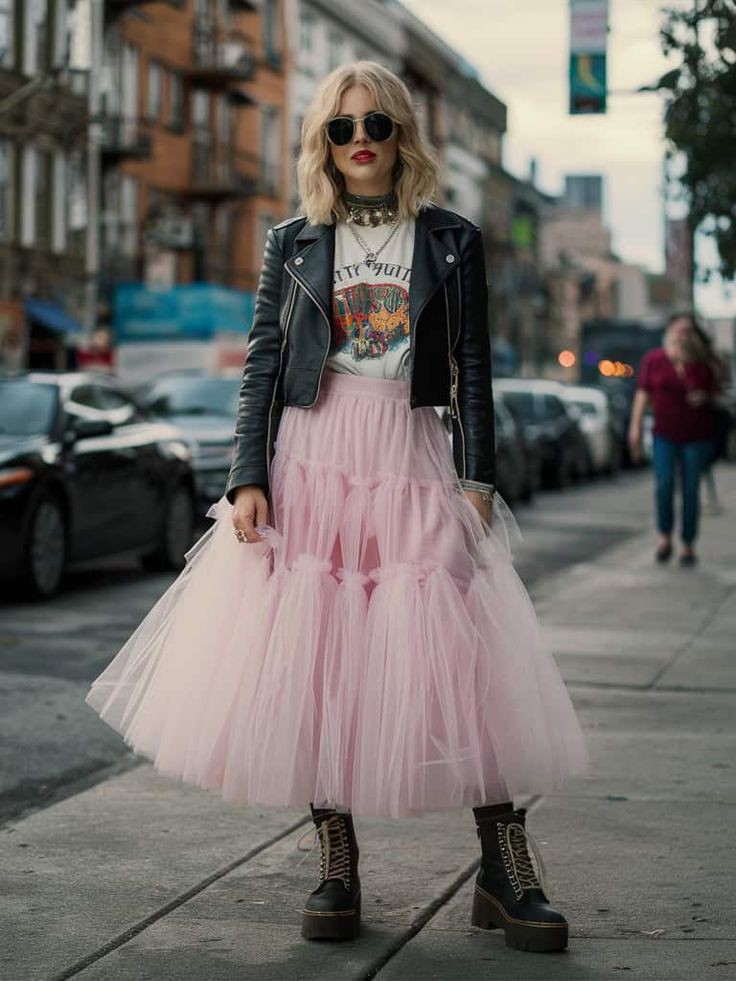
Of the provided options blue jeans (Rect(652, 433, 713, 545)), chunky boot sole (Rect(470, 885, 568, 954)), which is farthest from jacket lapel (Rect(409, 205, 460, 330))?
blue jeans (Rect(652, 433, 713, 545))

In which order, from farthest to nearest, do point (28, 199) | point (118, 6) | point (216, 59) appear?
point (216, 59) → point (118, 6) → point (28, 199)

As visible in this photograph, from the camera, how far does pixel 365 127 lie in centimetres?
462

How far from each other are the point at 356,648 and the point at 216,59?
160 ft

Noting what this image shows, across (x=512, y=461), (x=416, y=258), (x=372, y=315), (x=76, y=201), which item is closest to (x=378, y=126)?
(x=416, y=258)

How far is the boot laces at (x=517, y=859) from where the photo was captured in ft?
14.9

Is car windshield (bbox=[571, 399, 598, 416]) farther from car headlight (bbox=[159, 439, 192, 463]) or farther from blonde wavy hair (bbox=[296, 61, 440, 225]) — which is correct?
blonde wavy hair (bbox=[296, 61, 440, 225])

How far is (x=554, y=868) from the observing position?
17.2ft

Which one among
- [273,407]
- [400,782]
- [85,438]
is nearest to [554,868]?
[400,782]

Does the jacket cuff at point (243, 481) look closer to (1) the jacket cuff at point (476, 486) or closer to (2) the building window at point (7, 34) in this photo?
(1) the jacket cuff at point (476, 486)

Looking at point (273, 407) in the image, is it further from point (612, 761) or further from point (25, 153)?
point (25, 153)

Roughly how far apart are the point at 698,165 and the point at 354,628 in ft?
28.1

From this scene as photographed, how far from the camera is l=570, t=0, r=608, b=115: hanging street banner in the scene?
61.3 feet

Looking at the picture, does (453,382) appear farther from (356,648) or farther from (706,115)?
(706,115)

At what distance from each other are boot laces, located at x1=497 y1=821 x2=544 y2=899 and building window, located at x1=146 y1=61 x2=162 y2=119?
1785 inches
